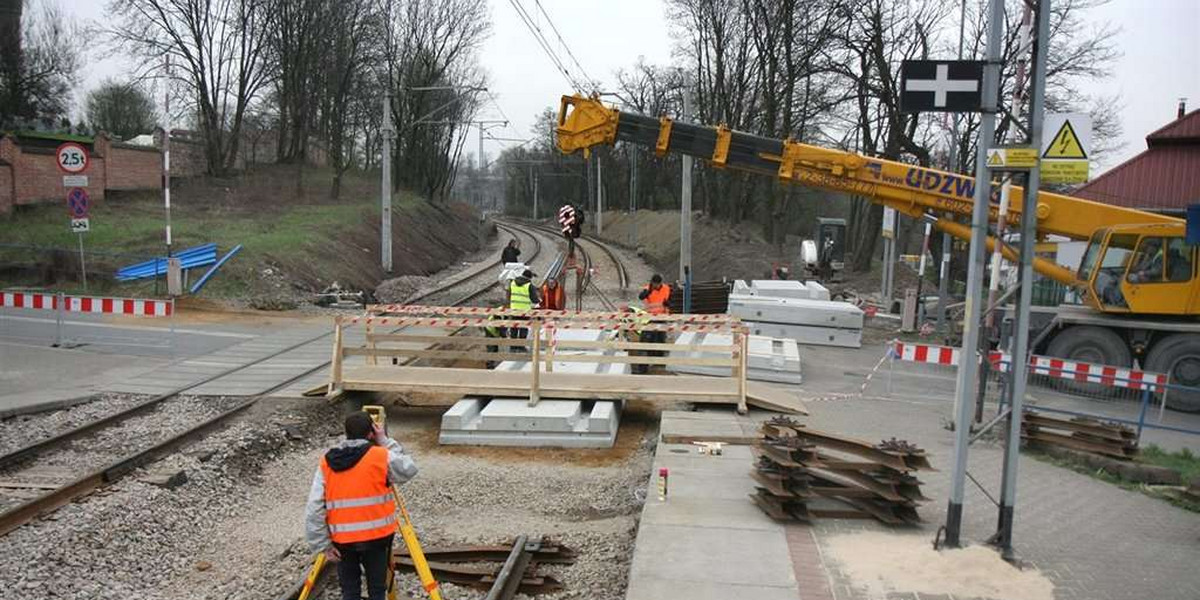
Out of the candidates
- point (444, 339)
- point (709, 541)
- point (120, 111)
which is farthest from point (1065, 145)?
point (120, 111)

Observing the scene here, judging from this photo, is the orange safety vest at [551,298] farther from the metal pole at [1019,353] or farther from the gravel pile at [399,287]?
the gravel pile at [399,287]

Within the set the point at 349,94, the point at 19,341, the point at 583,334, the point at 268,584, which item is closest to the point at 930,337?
the point at 583,334

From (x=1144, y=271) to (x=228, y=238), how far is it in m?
23.8

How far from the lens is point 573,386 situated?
12.1 metres

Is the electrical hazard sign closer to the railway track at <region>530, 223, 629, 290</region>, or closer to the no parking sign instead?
the no parking sign

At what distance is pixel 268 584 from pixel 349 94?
1751 inches

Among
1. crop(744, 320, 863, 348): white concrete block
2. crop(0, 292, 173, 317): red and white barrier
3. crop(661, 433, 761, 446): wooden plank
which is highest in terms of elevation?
crop(0, 292, 173, 317): red and white barrier

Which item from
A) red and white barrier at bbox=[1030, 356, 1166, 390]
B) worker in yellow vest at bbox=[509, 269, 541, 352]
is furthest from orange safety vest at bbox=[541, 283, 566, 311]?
red and white barrier at bbox=[1030, 356, 1166, 390]

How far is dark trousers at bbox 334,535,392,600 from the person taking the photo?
5366 mm

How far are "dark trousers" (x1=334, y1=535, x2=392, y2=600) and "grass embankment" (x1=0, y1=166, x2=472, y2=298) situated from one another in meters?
18.4

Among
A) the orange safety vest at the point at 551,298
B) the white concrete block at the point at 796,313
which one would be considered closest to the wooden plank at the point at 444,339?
the orange safety vest at the point at 551,298

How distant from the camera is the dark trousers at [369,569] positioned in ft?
17.6

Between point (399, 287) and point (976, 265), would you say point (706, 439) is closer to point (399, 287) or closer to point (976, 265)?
point (976, 265)

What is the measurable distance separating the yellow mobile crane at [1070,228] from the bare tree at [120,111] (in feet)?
155
